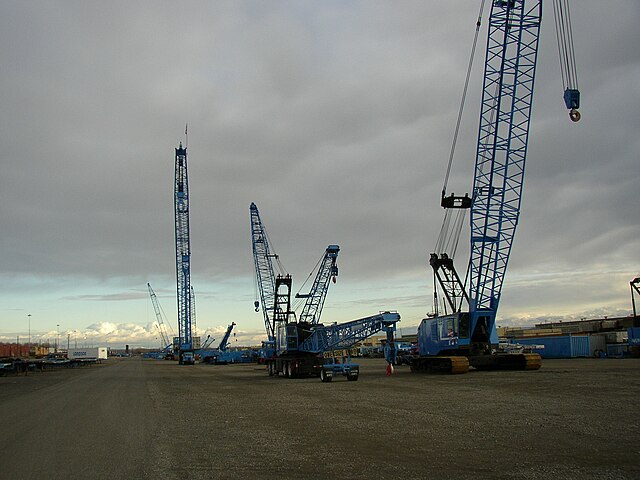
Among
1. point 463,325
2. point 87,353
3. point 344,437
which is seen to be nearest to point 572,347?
point 463,325

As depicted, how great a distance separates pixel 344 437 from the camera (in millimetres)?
14469

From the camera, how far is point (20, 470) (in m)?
11.5

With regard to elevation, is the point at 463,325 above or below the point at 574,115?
below

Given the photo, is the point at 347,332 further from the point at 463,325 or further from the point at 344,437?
the point at 344,437

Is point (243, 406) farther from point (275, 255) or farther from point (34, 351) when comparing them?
point (34, 351)

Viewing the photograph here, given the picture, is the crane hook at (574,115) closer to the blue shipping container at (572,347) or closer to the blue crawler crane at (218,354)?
the blue shipping container at (572,347)

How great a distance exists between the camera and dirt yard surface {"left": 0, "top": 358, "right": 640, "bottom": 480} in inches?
428

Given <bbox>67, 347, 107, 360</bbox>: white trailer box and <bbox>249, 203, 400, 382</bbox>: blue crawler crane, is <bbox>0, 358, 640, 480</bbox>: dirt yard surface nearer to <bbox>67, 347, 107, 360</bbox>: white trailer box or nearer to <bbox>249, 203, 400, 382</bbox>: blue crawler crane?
<bbox>249, 203, 400, 382</bbox>: blue crawler crane

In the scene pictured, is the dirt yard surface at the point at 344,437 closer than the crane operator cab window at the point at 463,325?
Yes

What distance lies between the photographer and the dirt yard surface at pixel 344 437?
10.9m

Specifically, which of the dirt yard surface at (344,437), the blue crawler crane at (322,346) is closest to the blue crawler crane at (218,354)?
the blue crawler crane at (322,346)

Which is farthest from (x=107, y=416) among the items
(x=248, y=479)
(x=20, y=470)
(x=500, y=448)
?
(x=500, y=448)

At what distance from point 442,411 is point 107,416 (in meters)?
11.7

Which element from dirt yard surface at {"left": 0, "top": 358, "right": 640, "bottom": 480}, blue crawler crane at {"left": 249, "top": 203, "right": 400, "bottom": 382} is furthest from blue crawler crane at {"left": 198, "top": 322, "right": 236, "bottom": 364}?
dirt yard surface at {"left": 0, "top": 358, "right": 640, "bottom": 480}
